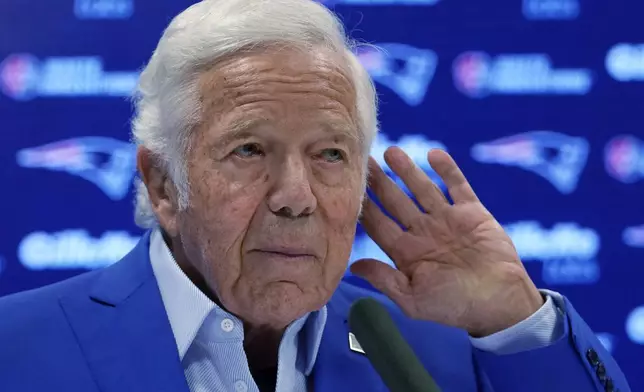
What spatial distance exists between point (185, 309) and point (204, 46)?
0.48 metres

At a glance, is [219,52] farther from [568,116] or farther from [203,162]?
[568,116]

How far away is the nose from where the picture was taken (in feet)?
5.22

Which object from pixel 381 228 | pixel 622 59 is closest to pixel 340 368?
pixel 381 228

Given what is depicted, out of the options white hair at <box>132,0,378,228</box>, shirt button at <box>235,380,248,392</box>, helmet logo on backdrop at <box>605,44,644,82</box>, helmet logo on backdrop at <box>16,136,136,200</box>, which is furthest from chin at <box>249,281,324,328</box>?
helmet logo on backdrop at <box>605,44,644,82</box>

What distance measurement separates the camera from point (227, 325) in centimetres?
167

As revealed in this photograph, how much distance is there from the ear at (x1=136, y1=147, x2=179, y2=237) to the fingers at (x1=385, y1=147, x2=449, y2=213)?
463 millimetres

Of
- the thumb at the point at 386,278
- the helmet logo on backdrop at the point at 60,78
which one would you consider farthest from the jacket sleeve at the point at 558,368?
the helmet logo on backdrop at the point at 60,78

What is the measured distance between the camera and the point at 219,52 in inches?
65.8

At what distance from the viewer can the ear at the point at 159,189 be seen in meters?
1.75

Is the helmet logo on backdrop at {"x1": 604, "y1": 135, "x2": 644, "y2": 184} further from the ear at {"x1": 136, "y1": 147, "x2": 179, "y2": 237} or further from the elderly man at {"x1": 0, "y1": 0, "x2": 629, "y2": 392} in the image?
the ear at {"x1": 136, "y1": 147, "x2": 179, "y2": 237}

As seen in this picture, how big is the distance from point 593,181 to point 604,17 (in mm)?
501

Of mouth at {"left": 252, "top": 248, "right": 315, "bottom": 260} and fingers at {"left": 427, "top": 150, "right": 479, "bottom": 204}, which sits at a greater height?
fingers at {"left": 427, "top": 150, "right": 479, "bottom": 204}

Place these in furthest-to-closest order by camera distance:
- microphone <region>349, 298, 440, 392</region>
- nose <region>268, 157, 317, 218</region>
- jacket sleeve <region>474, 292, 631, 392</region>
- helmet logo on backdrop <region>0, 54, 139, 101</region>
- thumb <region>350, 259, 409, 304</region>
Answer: helmet logo on backdrop <region>0, 54, 139, 101</region>
thumb <region>350, 259, 409, 304</region>
jacket sleeve <region>474, 292, 631, 392</region>
nose <region>268, 157, 317, 218</region>
microphone <region>349, 298, 440, 392</region>

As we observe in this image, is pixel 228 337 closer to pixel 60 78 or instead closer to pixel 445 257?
pixel 445 257
